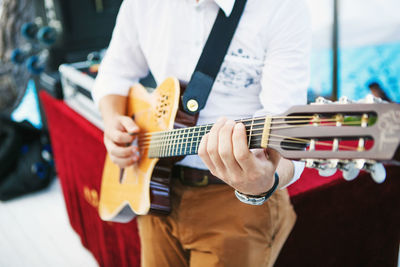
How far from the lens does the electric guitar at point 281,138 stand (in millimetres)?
456

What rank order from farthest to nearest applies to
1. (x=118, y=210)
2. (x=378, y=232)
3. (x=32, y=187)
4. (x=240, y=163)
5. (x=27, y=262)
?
(x=32, y=187) → (x=27, y=262) → (x=378, y=232) → (x=118, y=210) → (x=240, y=163)

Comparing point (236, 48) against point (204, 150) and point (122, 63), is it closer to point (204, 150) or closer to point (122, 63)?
point (204, 150)

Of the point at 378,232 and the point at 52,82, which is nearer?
the point at 378,232

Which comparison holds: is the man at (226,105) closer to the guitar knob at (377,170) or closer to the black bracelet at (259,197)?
the black bracelet at (259,197)

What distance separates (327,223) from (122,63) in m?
0.88

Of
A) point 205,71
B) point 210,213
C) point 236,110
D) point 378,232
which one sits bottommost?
point 378,232

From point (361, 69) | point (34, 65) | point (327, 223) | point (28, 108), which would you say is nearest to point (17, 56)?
point (34, 65)

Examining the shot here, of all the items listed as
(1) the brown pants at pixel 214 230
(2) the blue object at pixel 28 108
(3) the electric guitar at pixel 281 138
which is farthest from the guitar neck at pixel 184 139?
(2) the blue object at pixel 28 108

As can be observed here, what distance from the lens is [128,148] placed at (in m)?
0.97

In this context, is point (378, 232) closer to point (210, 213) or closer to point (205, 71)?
point (210, 213)

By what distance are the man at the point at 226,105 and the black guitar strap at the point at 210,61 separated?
23 mm

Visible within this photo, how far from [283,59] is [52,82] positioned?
1683 mm

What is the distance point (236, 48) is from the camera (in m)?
0.85

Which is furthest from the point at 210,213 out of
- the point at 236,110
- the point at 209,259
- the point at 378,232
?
the point at 378,232
